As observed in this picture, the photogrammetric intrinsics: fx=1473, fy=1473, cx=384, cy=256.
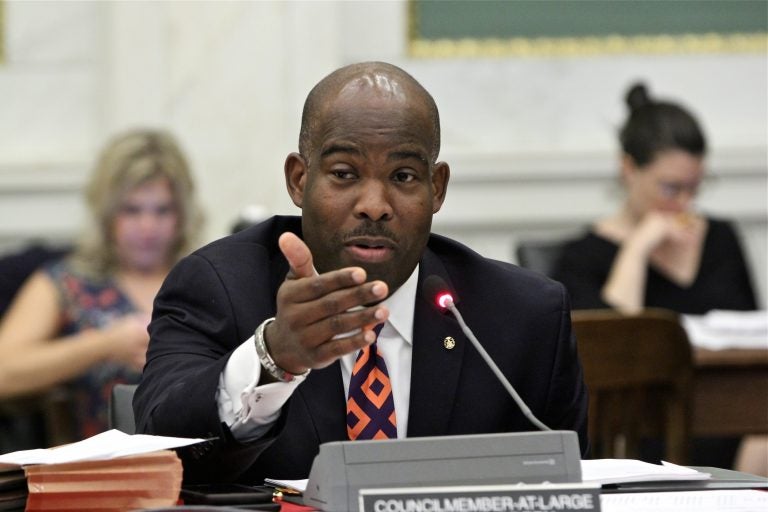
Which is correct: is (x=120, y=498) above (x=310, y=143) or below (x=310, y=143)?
below

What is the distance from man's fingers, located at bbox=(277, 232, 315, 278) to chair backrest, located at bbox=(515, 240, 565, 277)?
291cm

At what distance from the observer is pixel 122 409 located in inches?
103

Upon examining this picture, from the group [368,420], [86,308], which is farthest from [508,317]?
[86,308]

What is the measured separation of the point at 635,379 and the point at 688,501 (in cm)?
199

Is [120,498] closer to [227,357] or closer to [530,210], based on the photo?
→ [227,357]

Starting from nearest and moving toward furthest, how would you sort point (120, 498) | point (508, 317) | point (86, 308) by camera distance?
1. point (120, 498)
2. point (508, 317)
3. point (86, 308)

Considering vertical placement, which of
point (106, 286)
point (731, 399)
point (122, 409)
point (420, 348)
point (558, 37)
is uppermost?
point (558, 37)

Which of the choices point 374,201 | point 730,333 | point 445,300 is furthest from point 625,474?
point 730,333

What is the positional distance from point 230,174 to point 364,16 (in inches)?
34.8

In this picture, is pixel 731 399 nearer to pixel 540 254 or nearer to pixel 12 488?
pixel 540 254

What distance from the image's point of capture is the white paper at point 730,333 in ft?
14.5

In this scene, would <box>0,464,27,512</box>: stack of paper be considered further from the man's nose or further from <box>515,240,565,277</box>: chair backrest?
<box>515,240,565,277</box>: chair backrest

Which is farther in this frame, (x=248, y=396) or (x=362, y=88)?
(x=362, y=88)

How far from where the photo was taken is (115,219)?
15.9 feet
